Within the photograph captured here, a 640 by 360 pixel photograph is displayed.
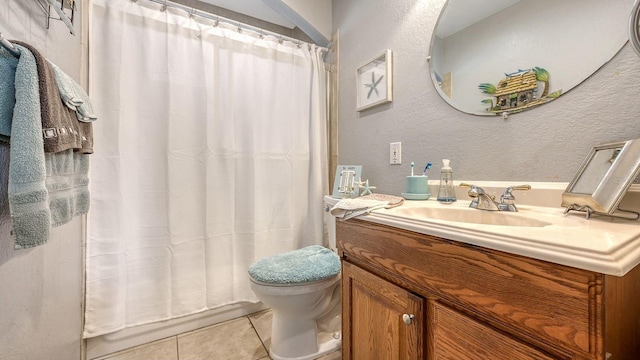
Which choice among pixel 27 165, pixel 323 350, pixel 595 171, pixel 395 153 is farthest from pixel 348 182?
pixel 27 165

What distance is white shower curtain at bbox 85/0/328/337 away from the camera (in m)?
1.18

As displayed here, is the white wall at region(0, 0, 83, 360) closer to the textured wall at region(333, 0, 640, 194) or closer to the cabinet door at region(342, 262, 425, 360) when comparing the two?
the cabinet door at region(342, 262, 425, 360)

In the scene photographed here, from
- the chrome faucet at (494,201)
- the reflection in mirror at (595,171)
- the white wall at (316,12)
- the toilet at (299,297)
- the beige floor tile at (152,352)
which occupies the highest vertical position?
the white wall at (316,12)

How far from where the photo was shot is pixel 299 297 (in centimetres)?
105

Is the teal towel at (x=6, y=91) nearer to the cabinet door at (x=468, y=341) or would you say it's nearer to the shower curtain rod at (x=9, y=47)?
the shower curtain rod at (x=9, y=47)

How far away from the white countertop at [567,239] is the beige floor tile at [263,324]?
3.74 feet

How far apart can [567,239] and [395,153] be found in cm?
92

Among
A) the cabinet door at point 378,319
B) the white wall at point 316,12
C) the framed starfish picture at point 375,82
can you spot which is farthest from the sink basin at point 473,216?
the white wall at point 316,12

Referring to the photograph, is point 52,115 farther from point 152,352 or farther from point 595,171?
point 595,171

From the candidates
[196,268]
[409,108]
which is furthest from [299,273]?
[409,108]

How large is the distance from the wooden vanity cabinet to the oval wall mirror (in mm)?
586

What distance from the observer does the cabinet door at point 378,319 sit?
61 centimetres

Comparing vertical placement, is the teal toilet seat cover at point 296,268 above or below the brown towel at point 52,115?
below

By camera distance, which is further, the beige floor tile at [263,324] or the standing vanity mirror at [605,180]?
the beige floor tile at [263,324]
